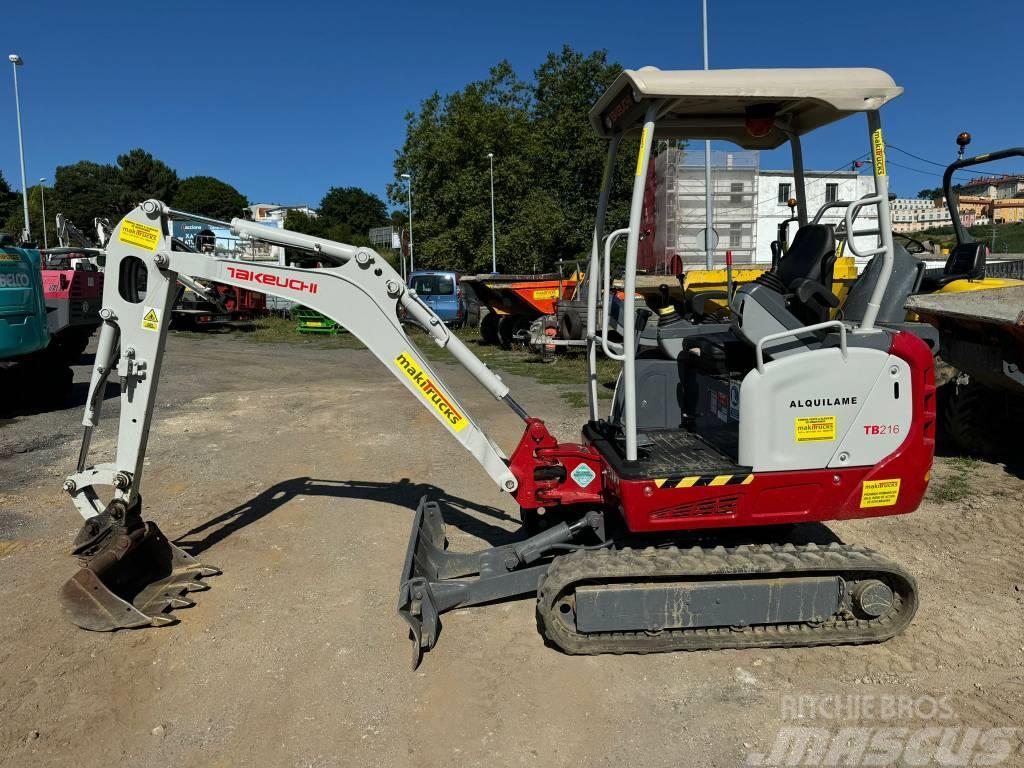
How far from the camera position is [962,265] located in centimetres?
609

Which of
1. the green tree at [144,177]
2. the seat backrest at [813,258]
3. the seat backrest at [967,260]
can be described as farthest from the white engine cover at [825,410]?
the green tree at [144,177]

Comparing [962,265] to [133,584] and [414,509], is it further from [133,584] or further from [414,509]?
[133,584]

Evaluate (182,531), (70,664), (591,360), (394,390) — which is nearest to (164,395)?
(394,390)

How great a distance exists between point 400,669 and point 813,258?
335 cm

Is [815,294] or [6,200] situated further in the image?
[6,200]

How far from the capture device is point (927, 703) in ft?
11.4

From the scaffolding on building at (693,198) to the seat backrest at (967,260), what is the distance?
13289 millimetres

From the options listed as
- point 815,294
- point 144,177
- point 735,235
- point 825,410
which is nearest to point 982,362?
point 815,294

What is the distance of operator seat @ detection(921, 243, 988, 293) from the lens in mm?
5996

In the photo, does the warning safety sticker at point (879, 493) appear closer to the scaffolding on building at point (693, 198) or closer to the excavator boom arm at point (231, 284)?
the excavator boom arm at point (231, 284)

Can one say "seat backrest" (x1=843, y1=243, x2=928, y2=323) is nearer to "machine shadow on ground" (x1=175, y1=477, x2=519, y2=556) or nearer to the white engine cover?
the white engine cover

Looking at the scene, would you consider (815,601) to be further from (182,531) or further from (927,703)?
(182,531)

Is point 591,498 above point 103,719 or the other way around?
above

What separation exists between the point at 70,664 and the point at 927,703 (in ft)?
13.9
